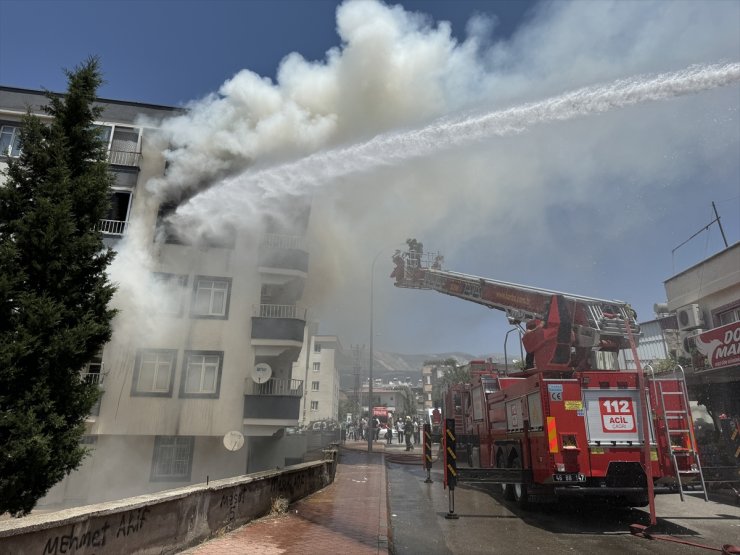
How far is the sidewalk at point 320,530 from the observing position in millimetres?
6246

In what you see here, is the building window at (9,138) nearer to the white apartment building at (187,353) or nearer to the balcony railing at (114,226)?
the white apartment building at (187,353)

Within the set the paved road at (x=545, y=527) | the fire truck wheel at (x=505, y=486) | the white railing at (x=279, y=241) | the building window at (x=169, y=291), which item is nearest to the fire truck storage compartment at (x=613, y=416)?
the paved road at (x=545, y=527)

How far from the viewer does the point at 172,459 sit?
590 inches

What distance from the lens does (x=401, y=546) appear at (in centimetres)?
691

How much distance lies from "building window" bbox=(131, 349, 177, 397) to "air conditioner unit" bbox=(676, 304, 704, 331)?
18.3m

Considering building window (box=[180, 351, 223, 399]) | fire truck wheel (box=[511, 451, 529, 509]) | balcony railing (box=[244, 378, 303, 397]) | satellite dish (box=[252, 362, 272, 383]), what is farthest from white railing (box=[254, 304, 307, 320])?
fire truck wheel (box=[511, 451, 529, 509])

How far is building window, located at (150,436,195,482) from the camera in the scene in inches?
583

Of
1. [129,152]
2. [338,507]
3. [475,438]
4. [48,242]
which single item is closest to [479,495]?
[475,438]

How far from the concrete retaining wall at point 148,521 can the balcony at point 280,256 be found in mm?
7862

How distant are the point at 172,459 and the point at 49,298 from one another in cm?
960

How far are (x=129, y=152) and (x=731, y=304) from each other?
69.8 ft

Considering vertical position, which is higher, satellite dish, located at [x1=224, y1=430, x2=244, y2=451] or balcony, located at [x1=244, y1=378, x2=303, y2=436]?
balcony, located at [x1=244, y1=378, x2=303, y2=436]

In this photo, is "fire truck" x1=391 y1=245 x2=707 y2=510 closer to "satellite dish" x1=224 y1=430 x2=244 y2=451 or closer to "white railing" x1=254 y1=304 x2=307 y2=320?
"satellite dish" x1=224 y1=430 x2=244 y2=451

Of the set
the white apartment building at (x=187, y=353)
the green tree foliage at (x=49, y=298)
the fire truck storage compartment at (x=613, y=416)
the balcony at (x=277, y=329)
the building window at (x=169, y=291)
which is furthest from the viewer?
the balcony at (x=277, y=329)
